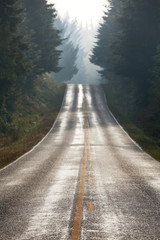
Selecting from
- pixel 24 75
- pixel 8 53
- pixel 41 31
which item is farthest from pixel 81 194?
pixel 41 31

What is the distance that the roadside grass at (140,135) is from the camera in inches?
974

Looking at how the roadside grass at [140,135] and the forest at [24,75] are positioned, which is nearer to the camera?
the roadside grass at [140,135]

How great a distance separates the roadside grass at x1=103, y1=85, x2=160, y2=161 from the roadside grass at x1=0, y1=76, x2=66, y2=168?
27.4 ft

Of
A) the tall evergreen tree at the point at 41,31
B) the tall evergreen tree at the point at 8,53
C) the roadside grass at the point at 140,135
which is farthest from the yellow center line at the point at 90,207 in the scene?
the tall evergreen tree at the point at 41,31

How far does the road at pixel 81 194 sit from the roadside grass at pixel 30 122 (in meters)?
1.47

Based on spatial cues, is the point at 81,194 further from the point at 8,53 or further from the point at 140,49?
the point at 140,49

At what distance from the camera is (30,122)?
42594 millimetres

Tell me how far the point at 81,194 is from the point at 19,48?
28.0 metres

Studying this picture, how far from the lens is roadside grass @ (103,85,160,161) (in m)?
24.7

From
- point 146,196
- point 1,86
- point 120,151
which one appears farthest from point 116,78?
point 146,196

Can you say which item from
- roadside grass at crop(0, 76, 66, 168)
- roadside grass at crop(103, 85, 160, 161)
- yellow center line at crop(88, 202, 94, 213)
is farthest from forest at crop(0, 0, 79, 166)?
yellow center line at crop(88, 202, 94, 213)

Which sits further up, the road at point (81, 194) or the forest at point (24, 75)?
the forest at point (24, 75)

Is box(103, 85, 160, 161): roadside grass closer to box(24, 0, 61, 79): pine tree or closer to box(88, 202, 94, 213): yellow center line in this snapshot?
box(88, 202, 94, 213): yellow center line

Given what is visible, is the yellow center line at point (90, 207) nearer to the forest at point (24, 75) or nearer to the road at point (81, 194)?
the road at point (81, 194)
